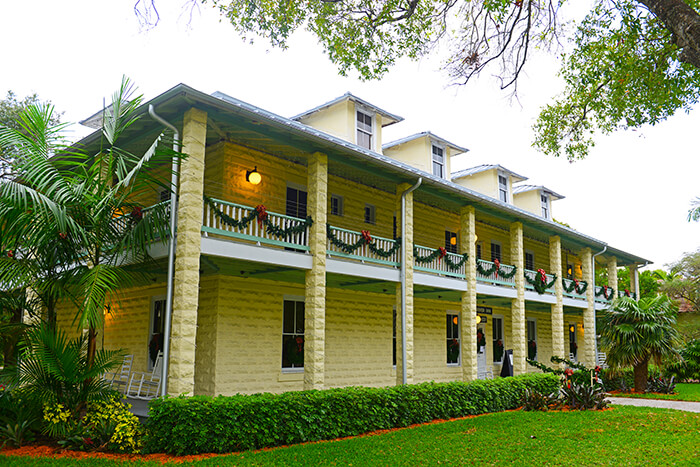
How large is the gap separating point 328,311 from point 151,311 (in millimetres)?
4839

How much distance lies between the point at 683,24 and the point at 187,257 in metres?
8.26

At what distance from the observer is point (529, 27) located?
867 centimetres

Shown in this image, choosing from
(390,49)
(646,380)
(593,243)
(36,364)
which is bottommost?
(646,380)

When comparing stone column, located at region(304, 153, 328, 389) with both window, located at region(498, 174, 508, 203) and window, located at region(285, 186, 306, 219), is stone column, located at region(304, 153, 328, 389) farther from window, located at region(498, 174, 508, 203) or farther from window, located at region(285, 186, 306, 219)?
window, located at region(498, 174, 508, 203)

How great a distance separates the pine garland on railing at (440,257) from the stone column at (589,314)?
953 centimetres

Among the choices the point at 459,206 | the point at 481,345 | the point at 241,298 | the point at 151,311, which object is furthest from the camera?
the point at 481,345

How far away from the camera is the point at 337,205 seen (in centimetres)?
1642

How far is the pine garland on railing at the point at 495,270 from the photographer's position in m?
18.0

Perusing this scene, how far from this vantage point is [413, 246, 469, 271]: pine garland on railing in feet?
52.2

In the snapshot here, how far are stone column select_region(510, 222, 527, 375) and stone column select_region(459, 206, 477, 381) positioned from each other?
2708mm

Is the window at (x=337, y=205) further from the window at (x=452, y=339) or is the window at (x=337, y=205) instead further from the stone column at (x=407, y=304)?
the window at (x=452, y=339)

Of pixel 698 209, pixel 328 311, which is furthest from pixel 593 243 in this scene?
pixel 328 311

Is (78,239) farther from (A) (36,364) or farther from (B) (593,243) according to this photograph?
(B) (593,243)

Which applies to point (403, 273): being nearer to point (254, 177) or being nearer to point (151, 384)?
point (254, 177)
